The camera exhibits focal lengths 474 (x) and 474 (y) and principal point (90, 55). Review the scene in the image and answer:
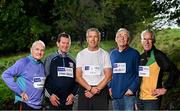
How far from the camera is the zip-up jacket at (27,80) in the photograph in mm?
6805

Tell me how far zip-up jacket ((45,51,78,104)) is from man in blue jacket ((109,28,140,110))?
63cm

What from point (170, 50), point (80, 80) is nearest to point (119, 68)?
point (80, 80)

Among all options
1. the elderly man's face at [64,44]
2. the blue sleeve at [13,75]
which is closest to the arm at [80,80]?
the elderly man's face at [64,44]

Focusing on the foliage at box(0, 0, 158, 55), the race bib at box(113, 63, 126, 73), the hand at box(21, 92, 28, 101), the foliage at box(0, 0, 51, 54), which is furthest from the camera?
the foliage at box(0, 0, 158, 55)

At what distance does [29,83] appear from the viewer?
685 cm

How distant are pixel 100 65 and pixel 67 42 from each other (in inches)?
23.7

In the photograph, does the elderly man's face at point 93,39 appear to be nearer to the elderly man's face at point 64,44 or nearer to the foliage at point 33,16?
the elderly man's face at point 64,44

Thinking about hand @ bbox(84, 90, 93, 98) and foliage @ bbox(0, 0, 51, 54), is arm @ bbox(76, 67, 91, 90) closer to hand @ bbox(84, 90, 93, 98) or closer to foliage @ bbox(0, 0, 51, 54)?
hand @ bbox(84, 90, 93, 98)

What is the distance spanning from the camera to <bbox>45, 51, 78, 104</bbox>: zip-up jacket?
705cm

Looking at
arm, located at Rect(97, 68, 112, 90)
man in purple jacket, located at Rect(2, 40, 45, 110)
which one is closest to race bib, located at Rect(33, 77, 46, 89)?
man in purple jacket, located at Rect(2, 40, 45, 110)

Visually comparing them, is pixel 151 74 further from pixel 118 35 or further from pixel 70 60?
pixel 70 60

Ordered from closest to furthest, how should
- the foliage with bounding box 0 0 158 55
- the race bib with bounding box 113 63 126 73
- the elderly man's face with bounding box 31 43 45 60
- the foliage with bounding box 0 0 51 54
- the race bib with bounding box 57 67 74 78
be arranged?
→ the elderly man's face with bounding box 31 43 45 60 → the race bib with bounding box 57 67 74 78 → the race bib with bounding box 113 63 126 73 → the foliage with bounding box 0 0 51 54 → the foliage with bounding box 0 0 158 55

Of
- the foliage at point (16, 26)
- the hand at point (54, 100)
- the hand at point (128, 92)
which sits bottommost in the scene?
the hand at point (54, 100)

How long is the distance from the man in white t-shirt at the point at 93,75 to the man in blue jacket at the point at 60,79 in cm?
13
